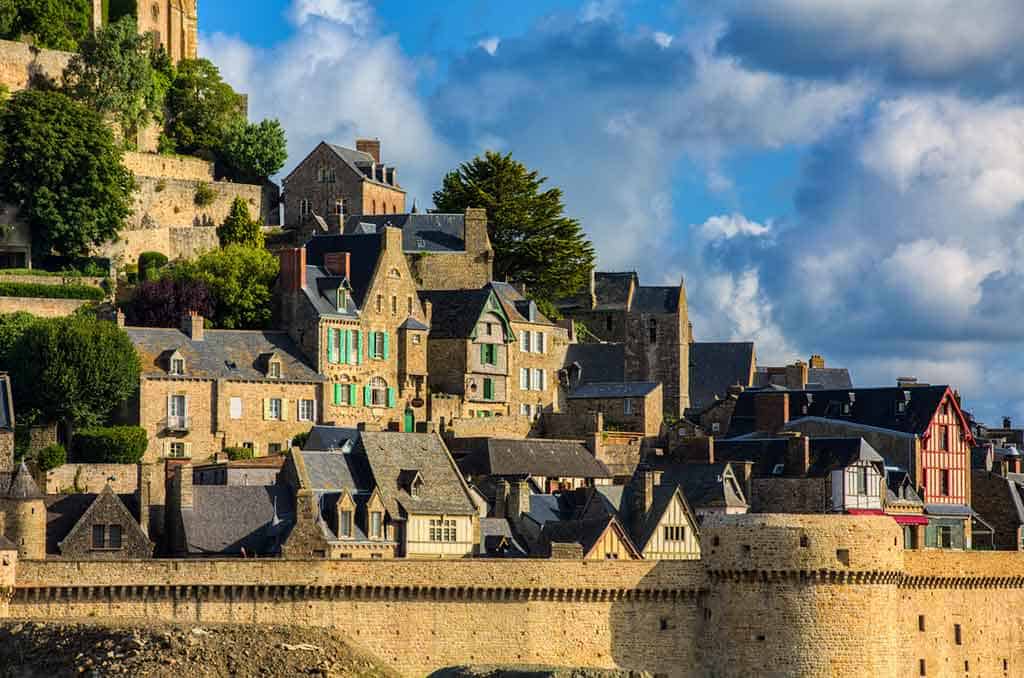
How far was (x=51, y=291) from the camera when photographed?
6975 centimetres

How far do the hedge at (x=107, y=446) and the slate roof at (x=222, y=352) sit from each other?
249cm

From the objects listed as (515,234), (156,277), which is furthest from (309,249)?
(515,234)

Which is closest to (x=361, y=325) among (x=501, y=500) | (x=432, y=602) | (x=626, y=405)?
(x=626, y=405)

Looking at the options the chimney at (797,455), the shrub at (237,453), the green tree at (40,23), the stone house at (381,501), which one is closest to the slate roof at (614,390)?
the chimney at (797,455)

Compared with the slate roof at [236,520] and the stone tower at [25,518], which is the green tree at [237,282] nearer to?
the slate roof at [236,520]

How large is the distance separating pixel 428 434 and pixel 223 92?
27065 mm

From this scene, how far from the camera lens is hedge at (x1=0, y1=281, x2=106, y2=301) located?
68.9m

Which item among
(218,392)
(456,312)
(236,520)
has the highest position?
(456,312)

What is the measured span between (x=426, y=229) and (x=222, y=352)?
1270 centimetres

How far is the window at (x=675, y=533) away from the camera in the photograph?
59.4 metres

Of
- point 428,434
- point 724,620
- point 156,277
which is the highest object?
point 156,277

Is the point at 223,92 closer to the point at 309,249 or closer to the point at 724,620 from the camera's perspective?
the point at 309,249

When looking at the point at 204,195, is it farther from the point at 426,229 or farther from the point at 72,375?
the point at 72,375

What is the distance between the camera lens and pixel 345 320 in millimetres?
69375
